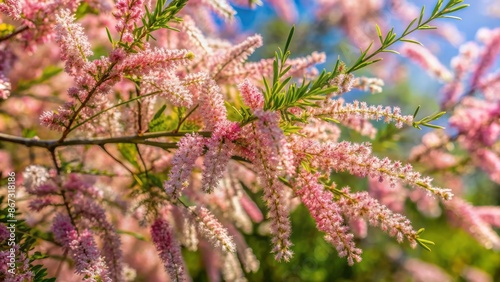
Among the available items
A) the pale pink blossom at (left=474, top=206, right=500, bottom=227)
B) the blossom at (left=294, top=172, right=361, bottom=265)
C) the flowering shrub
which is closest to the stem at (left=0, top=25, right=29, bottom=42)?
the flowering shrub

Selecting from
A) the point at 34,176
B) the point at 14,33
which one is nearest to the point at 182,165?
the point at 34,176

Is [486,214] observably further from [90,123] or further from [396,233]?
[90,123]

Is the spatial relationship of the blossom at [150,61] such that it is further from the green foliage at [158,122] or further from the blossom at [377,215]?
the blossom at [377,215]

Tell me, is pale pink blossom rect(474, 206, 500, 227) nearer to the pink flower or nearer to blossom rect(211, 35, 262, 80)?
the pink flower

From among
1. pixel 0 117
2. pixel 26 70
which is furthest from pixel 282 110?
pixel 26 70

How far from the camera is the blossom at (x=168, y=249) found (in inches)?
45.6

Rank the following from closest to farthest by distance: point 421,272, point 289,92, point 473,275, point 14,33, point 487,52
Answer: point 289,92
point 14,33
point 487,52
point 421,272
point 473,275

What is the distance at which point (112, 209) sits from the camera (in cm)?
170

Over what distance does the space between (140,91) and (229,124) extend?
0.95 feet

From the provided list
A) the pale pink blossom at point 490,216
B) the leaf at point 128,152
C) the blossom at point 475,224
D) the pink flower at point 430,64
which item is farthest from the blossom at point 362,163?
the pale pink blossom at point 490,216

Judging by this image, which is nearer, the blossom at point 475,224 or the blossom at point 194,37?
the blossom at point 194,37

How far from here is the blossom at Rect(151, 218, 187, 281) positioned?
1158mm

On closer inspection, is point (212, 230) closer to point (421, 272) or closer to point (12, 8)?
Answer: point (12, 8)

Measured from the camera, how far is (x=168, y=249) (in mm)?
1216
